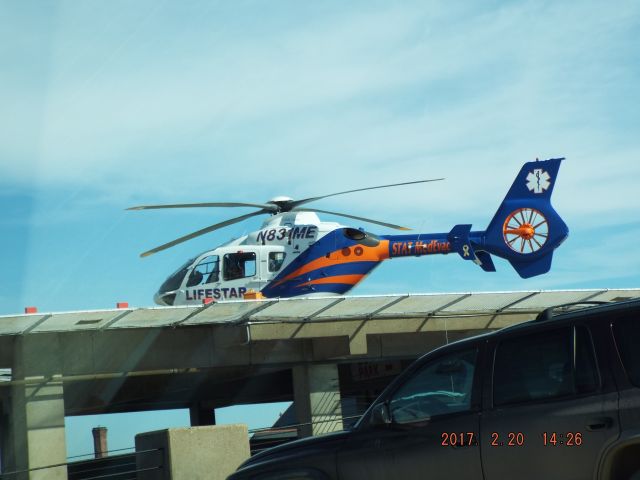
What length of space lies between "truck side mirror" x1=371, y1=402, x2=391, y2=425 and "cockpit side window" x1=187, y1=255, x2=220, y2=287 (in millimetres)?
22105

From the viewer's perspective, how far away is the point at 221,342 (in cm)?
2647

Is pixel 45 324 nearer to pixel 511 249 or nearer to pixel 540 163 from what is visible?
pixel 511 249

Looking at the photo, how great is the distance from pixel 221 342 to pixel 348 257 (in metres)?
5.01

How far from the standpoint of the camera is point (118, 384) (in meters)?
29.9

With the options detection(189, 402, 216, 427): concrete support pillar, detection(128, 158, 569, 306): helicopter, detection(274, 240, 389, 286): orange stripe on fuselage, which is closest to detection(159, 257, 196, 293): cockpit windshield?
detection(128, 158, 569, 306): helicopter

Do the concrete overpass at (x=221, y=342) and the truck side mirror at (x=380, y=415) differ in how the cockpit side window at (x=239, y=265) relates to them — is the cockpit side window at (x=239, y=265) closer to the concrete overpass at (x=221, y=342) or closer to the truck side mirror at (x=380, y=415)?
the concrete overpass at (x=221, y=342)

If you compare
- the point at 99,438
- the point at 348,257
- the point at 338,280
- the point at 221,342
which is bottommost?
the point at 99,438

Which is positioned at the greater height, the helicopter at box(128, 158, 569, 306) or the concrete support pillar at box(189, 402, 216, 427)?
the helicopter at box(128, 158, 569, 306)

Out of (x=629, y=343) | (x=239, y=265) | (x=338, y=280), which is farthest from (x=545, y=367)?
(x=239, y=265)

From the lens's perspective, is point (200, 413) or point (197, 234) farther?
point (200, 413)

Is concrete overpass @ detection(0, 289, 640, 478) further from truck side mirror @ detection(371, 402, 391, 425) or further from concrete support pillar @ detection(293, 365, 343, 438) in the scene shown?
truck side mirror @ detection(371, 402, 391, 425)

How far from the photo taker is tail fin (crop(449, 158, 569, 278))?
100 ft

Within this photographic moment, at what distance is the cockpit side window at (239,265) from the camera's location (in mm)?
29281

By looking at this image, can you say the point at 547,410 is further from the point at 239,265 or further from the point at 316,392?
the point at 239,265
